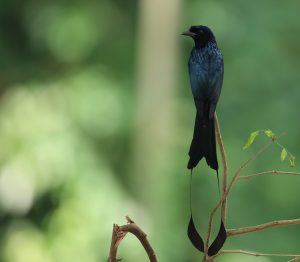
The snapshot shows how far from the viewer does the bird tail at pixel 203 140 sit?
0.98 m

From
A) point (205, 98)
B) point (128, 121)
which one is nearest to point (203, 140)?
point (205, 98)

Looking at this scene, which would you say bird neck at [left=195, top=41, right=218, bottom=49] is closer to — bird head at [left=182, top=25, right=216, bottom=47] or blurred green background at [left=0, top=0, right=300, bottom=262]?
bird head at [left=182, top=25, right=216, bottom=47]

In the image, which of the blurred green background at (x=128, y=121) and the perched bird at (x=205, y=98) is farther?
the blurred green background at (x=128, y=121)

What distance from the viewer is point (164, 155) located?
19.1 ft

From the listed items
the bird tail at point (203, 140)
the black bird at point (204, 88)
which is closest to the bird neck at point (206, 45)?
the black bird at point (204, 88)

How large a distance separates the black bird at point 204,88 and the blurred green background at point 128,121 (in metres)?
4.05

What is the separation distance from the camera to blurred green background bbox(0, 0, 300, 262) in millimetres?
5520

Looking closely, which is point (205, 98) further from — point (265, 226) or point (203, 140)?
point (265, 226)

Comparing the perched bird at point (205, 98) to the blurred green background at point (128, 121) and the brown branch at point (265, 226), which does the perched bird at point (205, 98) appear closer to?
the brown branch at point (265, 226)

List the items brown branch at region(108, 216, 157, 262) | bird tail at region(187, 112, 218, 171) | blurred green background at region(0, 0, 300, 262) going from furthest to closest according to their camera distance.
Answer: blurred green background at region(0, 0, 300, 262), brown branch at region(108, 216, 157, 262), bird tail at region(187, 112, 218, 171)

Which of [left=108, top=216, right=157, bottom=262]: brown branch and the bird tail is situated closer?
the bird tail

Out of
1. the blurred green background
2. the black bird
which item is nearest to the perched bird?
the black bird

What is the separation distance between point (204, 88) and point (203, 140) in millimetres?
70

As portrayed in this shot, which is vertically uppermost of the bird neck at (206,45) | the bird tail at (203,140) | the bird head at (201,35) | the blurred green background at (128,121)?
the bird head at (201,35)
